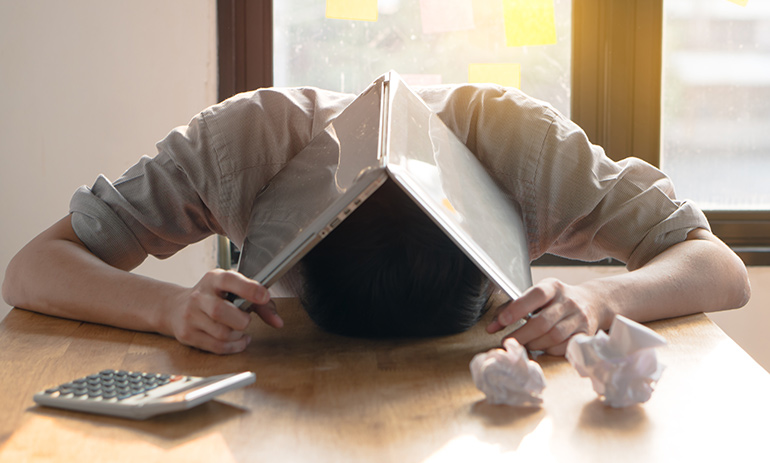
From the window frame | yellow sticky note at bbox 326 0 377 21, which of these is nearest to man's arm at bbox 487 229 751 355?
the window frame

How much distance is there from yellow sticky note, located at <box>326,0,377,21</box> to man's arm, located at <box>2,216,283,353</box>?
0.97 m

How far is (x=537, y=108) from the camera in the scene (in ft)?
2.76

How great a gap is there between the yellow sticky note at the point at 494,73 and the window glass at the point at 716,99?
364 millimetres

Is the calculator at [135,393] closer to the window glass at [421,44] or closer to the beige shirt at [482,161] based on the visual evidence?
the beige shirt at [482,161]

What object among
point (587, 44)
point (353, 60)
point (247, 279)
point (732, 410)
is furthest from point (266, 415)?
point (587, 44)

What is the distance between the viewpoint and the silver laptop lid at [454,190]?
20.2 inches

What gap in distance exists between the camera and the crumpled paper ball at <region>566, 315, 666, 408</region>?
46cm

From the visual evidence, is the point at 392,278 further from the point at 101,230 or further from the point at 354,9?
the point at 354,9

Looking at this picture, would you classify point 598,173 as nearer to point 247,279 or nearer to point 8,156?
point 247,279

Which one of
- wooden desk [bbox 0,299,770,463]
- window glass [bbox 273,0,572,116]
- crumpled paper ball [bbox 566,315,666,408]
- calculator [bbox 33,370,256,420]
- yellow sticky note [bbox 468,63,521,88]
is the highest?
window glass [bbox 273,0,572,116]

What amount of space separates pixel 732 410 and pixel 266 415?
0.96 feet

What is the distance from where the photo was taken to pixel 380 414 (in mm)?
453

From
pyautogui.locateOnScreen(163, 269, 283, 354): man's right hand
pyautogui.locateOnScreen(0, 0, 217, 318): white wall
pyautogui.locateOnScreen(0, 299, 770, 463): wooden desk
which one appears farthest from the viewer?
pyautogui.locateOnScreen(0, 0, 217, 318): white wall

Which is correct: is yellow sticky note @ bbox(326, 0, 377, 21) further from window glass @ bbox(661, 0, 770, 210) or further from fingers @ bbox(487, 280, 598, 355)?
fingers @ bbox(487, 280, 598, 355)
